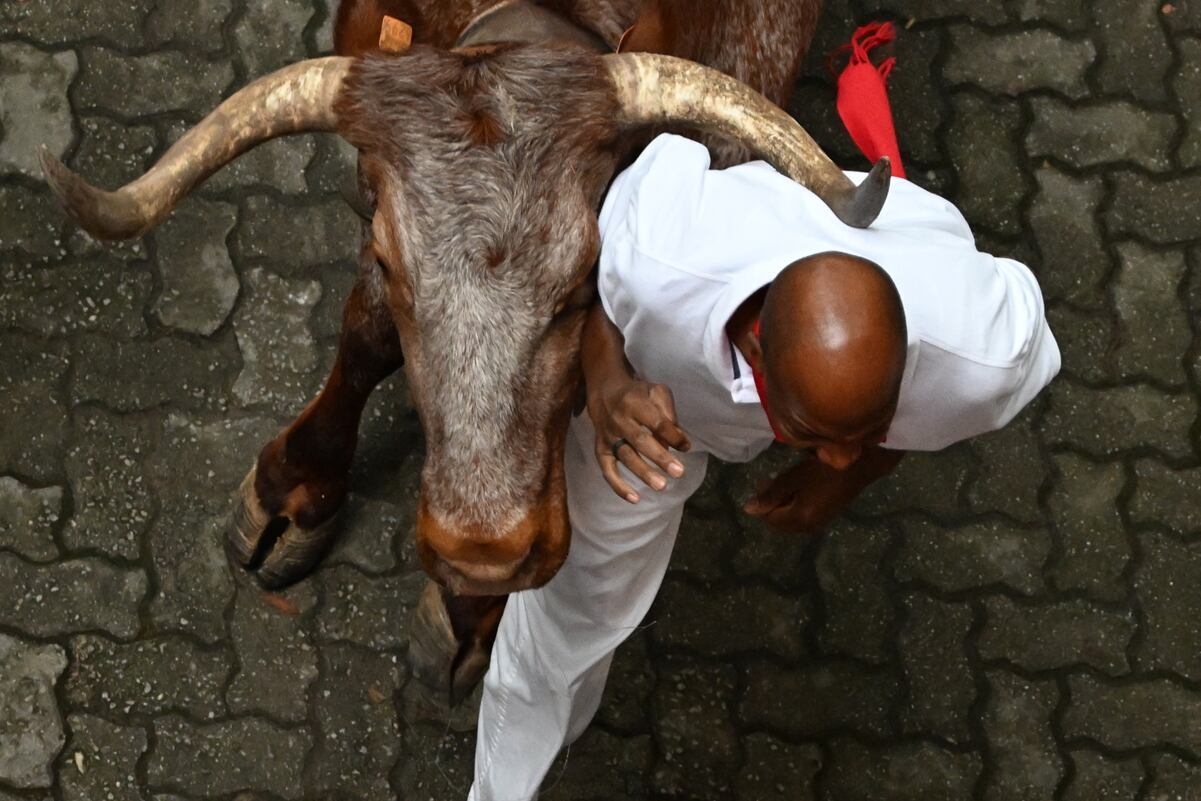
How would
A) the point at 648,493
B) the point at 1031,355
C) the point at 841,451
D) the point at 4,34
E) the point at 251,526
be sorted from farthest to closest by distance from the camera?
1. the point at 4,34
2. the point at 251,526
3. the point at 648,493
4. the point at 1031,355
5. the point at 841,451

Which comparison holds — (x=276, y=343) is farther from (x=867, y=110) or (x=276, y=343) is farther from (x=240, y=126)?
(x=867, y=110)

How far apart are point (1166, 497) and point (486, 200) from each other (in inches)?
107

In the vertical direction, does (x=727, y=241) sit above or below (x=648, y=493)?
above

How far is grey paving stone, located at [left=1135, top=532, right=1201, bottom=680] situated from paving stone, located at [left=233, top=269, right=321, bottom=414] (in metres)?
2.64

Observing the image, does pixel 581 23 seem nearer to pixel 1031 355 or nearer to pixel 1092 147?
pixel 1031 355

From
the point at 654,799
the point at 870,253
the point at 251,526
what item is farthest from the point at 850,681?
the point at 870,253

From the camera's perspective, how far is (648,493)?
276 centimetres

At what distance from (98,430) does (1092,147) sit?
10.6ft

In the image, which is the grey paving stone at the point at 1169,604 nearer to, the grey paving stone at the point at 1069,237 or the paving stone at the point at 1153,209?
the grey paving stone at the point at 1069,237

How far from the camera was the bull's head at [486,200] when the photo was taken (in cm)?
244

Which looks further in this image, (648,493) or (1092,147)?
(1092,147)

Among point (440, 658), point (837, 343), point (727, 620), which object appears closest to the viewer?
point (837, 343)

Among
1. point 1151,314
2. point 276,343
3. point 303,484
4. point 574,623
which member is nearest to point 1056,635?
point 1151,314

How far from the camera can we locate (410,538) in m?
4.04
